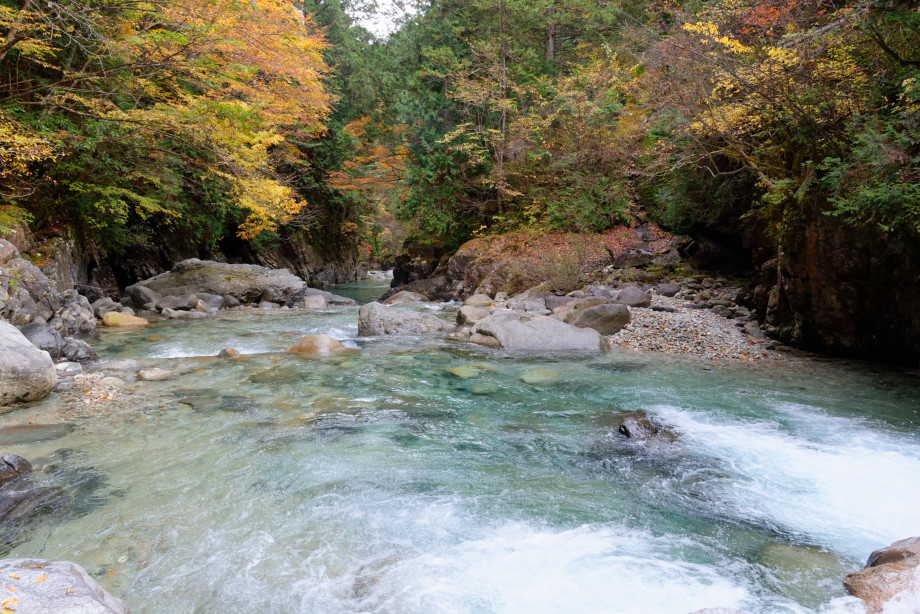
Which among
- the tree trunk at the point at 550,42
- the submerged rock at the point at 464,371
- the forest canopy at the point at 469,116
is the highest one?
the tree trunk at the point at 550,42

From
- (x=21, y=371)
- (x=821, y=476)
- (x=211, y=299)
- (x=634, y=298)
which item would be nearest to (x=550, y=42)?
(x=634, y=298)

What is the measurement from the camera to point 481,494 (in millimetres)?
3658

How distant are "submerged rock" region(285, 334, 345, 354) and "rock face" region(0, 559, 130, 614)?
20.4ft

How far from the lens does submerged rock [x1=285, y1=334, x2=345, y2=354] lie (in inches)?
329

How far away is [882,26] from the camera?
5664mm

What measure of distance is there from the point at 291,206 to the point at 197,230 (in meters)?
5.43

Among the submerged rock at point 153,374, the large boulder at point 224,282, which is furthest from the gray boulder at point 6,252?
the large boulder at point 224,282

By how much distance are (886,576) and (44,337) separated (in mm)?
9376

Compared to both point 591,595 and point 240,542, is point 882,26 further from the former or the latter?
point 240,542

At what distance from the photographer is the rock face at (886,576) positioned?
2.29 metres

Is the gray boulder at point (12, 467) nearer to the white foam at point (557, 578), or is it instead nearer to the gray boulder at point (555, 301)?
the white foam at point (557, 578)

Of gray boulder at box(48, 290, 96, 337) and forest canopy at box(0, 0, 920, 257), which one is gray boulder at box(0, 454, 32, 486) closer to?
forest canopy at box(0, 0, 920, 257)

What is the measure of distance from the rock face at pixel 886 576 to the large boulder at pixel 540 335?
6136 millimetres

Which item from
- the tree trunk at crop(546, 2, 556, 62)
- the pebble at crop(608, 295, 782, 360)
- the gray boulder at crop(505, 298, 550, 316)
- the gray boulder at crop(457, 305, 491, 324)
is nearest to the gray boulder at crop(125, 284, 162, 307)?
the gray boulder at crop(457, 305, 491, 324)
